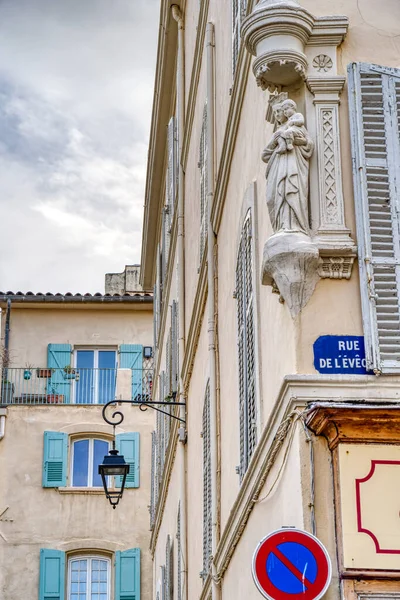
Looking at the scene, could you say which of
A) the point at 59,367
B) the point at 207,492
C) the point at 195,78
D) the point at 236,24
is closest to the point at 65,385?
the point at 59,367

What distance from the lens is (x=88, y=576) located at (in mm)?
32188

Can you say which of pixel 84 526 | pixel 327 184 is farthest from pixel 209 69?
pixel 84 526

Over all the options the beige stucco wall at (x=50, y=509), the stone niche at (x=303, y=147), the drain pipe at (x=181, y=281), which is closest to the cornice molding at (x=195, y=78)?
the drain pipe at (x=181, y=281)

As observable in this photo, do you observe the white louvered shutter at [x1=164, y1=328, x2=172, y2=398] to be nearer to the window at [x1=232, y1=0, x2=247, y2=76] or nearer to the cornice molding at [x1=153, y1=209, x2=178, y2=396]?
the cornice molding at [x1=153, y1=209, x2=178, y2=396]

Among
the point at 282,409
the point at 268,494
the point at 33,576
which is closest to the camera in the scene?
the point at 282,409

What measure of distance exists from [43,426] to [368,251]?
25081 millimetres

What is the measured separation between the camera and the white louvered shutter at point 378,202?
861 cm

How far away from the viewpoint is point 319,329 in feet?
28.4

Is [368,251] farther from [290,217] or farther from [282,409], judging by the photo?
[282,409]

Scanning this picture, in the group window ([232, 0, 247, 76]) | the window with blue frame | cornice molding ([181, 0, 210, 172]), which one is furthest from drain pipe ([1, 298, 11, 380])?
window ([232, 0, 247, 76])

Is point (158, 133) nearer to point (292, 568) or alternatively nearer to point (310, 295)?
point (310, 295)

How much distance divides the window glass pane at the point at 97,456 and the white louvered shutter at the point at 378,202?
2476 centimetres

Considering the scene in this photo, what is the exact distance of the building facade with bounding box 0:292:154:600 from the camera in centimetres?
3181

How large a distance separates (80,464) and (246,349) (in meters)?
23.0
